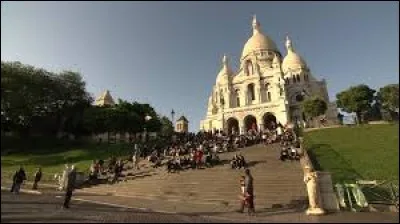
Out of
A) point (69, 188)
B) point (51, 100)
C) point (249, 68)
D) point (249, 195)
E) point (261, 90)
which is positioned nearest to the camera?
point (249, 195)

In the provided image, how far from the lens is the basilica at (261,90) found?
205ft

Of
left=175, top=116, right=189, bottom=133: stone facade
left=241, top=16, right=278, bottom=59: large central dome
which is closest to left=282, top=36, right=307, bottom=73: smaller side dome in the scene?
left=241, top=16, right=278, bottom=59: large central dome

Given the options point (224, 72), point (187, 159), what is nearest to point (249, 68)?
point (224, 72)

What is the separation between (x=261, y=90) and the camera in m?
69.0

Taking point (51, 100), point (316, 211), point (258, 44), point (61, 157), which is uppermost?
point (258, 44)

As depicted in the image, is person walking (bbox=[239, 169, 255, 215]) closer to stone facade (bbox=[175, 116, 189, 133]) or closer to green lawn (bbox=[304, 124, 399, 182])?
green lawn (bbox=[304, 124, 399, 182])

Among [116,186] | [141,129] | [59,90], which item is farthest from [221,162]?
[59,90]

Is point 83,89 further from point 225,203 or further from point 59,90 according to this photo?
point 225,203

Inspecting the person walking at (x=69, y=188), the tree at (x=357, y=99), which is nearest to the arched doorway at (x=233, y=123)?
the tree at (x=357, y=99)

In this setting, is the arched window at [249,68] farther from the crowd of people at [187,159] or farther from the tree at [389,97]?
the crowd of people at [187,159]

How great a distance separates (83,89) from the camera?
57094 mm

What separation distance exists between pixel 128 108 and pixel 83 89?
8.89 metres

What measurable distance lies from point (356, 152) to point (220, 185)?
13.4m

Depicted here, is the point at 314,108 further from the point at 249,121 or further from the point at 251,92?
the point at 251,92
